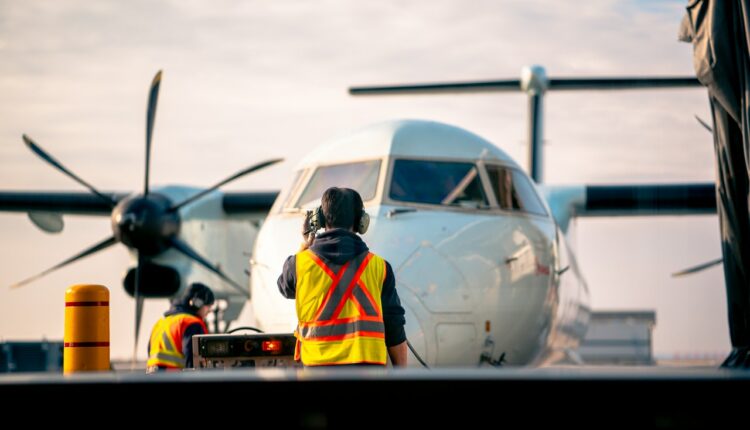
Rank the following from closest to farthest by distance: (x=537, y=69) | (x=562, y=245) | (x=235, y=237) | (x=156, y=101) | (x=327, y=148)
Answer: (x=327, y=148), (x=562, y=245), (x=156, y=101), (x=235, y=237), (x=537, y=69)

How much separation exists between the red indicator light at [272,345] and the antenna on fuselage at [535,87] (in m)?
12.1

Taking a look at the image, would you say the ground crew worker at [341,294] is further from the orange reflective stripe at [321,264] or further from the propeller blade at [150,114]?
the propeller blade at [150,114]

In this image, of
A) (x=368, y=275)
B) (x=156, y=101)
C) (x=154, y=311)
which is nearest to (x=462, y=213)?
(x=368, y=275)

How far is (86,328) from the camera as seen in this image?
549cm

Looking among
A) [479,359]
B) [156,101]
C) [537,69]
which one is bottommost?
[479,359]

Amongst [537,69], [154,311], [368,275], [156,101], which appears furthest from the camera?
[154,311]

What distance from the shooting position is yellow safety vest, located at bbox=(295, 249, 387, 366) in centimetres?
464

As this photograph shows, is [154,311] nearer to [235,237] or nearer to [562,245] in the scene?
[235,237]

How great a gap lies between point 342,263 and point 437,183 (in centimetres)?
373

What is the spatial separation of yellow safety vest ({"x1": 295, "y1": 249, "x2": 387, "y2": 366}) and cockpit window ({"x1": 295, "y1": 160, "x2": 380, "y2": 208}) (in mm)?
3469

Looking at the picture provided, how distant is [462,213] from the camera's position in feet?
26.6

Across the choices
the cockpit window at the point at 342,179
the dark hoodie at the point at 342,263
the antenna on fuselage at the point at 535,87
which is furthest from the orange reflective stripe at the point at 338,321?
the antenna on fuselage at the point at 535,87

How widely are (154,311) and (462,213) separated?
41.3 feet

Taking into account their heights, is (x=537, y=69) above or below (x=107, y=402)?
above
